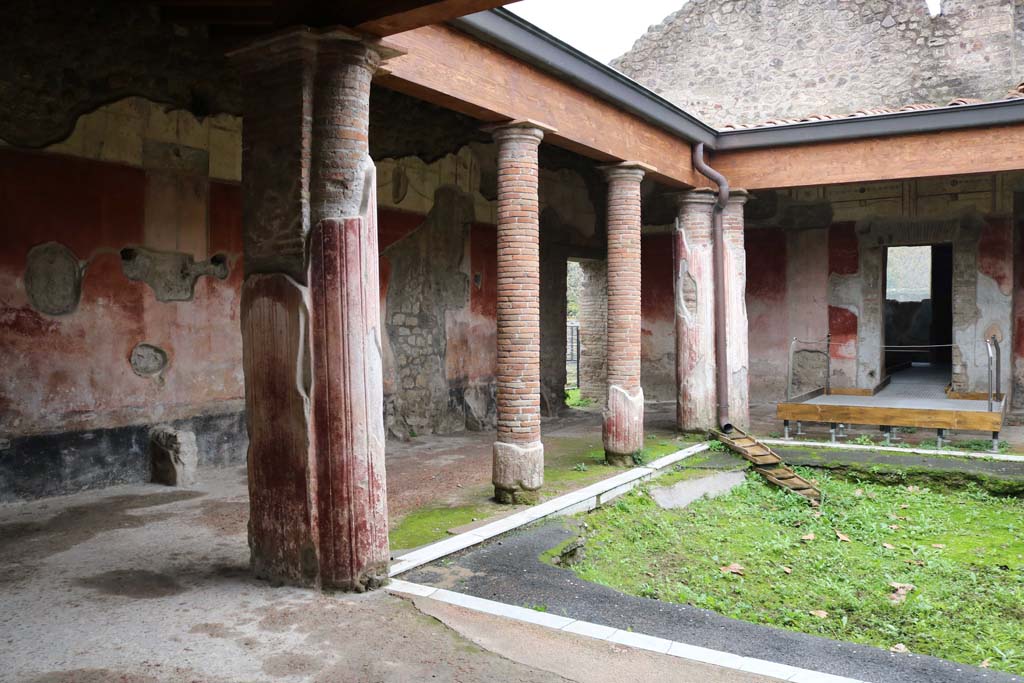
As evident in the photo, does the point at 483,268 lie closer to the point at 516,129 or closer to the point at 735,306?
the point at 735,306

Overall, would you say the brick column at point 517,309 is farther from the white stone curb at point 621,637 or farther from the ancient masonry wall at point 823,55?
the ancient masonry wall at point 823,55

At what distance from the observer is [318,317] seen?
14.5 feet

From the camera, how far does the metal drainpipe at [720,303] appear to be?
10.1 meters

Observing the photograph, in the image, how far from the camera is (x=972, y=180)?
1227 cm

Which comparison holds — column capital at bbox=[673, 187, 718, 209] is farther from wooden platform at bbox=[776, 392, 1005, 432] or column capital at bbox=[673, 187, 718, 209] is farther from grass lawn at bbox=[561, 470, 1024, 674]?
grass lawn at bbox=[561, 470, 1024, 674]

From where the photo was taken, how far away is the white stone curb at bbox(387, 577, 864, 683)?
3545mm

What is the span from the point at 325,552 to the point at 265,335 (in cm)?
123

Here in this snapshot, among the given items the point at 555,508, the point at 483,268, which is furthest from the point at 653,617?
the point at 483,268

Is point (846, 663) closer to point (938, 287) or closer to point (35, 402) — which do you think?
point (35, 402)

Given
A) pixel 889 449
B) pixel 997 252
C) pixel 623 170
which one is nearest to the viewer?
pixel 623 170

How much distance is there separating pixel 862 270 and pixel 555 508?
29.1ft

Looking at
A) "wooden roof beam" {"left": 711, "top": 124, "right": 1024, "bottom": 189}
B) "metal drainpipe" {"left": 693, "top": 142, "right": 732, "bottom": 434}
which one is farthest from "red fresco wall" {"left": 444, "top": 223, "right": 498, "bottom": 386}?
"wooden roof beam" {"left": 711, "top": 124, "right": 1024, "bottom": 189}

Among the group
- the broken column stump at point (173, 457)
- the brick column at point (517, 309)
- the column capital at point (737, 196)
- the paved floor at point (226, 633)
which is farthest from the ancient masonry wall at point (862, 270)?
the paved floor at point (226, 633)

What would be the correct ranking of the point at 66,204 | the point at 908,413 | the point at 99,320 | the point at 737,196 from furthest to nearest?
the point at 737,196
the point at 908,413
the point at 99,320
the point at 66,204
